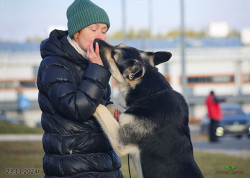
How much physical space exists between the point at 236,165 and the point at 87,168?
24.0 feet

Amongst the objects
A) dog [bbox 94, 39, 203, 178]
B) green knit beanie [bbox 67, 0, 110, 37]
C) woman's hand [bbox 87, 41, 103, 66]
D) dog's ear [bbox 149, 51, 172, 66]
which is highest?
green knit beanie [bbox 67, 0, 110, 37]

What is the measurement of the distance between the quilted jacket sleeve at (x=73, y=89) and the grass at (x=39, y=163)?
5.40 metres

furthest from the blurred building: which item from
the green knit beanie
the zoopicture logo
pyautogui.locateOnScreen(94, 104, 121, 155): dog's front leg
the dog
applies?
pyautogui.locateOnScreen(94, 104, 121, 155): dog's front leg

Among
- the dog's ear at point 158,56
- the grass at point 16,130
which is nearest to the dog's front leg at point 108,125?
the dog's ear at point 158,56

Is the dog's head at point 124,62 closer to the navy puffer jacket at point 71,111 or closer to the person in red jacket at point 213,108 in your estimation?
the navy puffer jacket at point 71,111

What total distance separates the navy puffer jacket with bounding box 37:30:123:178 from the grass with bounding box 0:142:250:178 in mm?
5139

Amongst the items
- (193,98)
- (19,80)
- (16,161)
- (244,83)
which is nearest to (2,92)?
(19,80)

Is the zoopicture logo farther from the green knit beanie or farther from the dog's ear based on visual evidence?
the green knit beanie

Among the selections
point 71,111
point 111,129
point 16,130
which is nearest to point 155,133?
point 111,129

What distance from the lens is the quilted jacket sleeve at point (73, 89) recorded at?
3.65 metres

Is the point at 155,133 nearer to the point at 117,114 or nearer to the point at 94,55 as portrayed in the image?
the point at 117,114

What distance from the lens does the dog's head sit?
13.5 feet

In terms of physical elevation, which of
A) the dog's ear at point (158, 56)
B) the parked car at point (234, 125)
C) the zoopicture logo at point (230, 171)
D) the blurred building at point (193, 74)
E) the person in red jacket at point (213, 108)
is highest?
the dog's ear at point (158, 56)

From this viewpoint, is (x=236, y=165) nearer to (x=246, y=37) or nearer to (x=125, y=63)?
(x=125, y=63)
